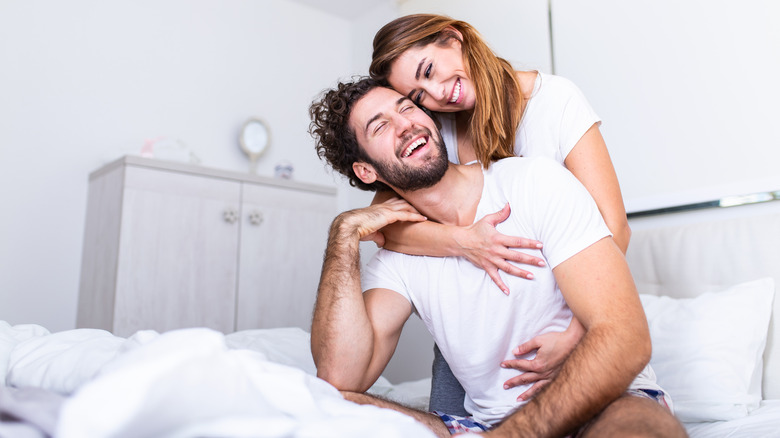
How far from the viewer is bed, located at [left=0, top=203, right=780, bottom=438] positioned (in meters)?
0.59

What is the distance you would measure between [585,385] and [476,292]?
14.4 inches

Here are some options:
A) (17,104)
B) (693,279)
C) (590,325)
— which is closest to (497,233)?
(590,325)

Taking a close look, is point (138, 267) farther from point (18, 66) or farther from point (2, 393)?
point (2, 393)

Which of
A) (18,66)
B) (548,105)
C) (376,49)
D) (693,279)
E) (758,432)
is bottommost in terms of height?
(758,432)

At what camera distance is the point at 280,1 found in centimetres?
370

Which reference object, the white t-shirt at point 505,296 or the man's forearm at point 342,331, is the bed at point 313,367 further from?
the white t-shirt at point 505,296

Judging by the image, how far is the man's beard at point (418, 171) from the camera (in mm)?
1457

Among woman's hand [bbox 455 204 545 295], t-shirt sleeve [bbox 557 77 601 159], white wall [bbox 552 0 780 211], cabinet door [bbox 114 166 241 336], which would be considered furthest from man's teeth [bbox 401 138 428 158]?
cabinet door [bbox 114 166 241 336]

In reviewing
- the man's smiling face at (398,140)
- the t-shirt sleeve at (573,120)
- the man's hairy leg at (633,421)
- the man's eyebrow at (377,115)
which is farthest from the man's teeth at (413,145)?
the man's hairy leg at (633,421)

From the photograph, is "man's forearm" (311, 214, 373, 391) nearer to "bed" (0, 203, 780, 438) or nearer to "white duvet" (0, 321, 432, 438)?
"bed" (0, 203, 780, 438)

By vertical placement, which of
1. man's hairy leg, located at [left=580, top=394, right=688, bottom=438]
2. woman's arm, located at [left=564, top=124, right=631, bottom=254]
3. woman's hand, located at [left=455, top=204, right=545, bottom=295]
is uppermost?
woman's arm, located at [left=564, top=124, right=631, bottom=254]

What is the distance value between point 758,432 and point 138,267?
87.7 inches

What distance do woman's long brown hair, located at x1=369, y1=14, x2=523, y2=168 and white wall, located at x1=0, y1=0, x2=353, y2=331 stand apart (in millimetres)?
1761

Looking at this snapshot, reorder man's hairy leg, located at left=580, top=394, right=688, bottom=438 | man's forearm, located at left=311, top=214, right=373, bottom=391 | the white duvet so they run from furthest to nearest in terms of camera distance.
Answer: man's forearm, located at left=311, top=214, right=373, bottom=391 → man's hairy leg, located at left=580, top=394, right=688, bottom=438 → the white duvet
